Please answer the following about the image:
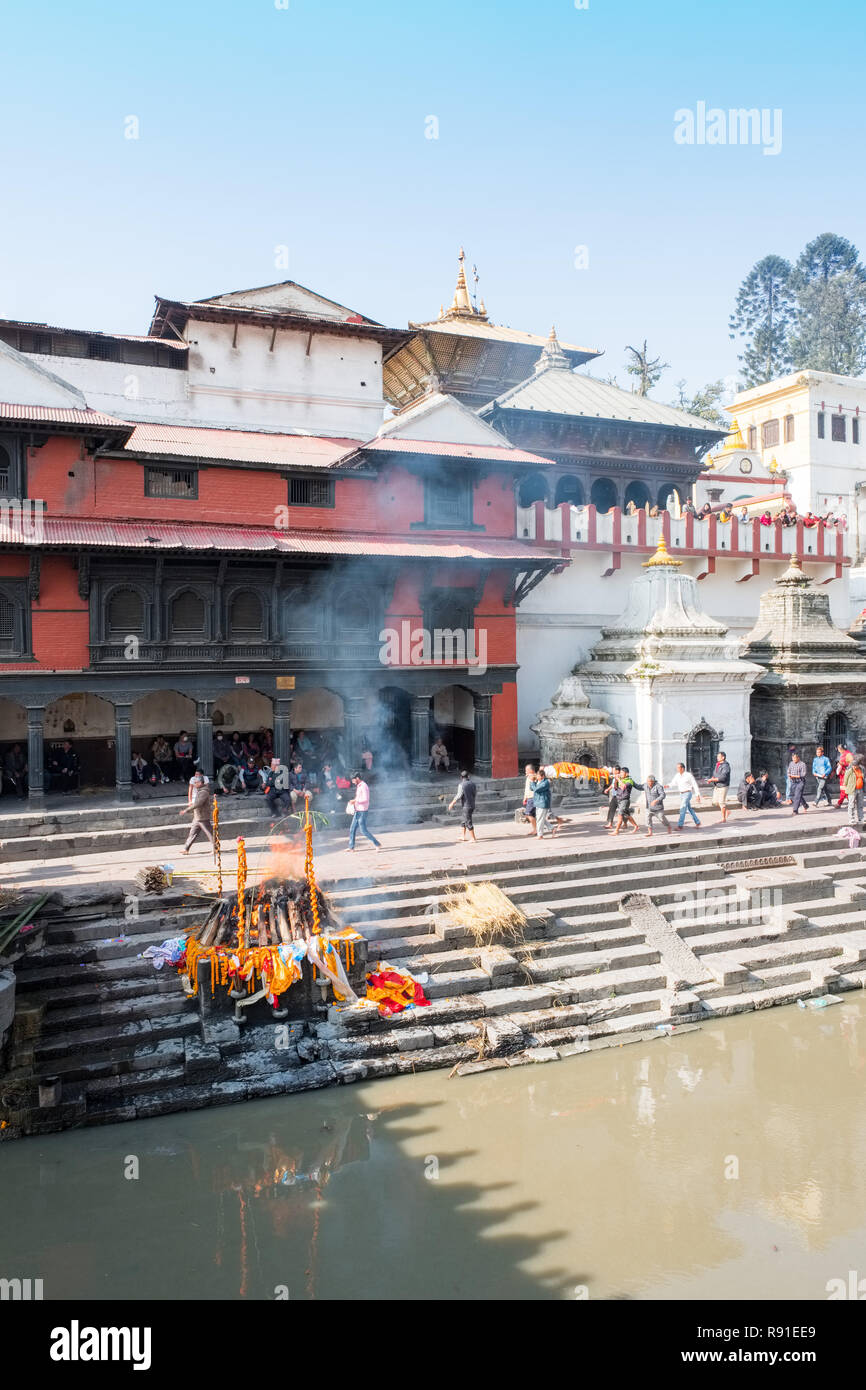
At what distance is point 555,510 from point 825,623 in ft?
22.7

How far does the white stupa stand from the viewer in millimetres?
17875

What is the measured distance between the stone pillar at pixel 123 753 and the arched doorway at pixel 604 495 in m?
13.5

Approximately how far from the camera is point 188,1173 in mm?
7238

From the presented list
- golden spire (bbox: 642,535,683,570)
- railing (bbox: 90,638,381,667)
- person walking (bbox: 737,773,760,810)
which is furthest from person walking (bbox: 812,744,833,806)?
railing (bbox: 90,638,381,667)

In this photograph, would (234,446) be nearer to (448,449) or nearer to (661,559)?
(448,449)

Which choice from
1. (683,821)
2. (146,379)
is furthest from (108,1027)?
(146,379)

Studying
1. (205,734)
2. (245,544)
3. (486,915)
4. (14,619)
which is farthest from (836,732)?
(14,619)

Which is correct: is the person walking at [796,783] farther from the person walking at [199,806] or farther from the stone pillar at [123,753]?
the stone pillar at [123,753]

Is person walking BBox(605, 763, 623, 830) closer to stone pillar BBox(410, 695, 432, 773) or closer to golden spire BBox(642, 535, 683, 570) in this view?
stone pillar BBox(410, 695, 432, 773)

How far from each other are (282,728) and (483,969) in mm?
7674

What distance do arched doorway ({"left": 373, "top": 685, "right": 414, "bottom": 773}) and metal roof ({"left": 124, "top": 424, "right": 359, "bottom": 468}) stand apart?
500cm

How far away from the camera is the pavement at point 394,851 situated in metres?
12.1

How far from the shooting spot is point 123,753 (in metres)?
15.5
